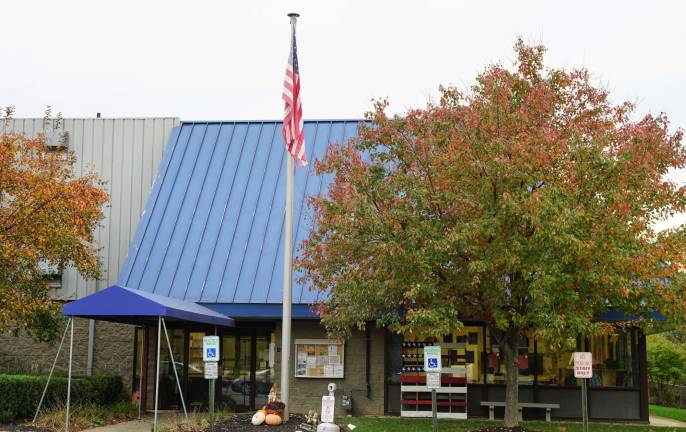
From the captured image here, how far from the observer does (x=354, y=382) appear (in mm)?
22234

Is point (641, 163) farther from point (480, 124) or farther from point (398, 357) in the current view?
point (398, 357)

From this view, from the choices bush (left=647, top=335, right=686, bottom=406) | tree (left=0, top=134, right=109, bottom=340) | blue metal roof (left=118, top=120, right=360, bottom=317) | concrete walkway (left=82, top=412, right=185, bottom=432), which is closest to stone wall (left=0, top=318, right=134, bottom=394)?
blue metal roof (left=118, top=120, right=360, bottom=317)

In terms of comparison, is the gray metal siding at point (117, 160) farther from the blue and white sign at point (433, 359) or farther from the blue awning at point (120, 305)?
the blue and white sign at point (433, 359)

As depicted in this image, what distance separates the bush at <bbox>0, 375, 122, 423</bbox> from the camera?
19.3m

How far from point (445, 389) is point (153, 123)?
45.7ft

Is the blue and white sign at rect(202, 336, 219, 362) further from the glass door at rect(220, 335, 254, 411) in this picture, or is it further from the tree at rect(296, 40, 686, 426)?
the glass door at rect(220, 335, 254, 411)

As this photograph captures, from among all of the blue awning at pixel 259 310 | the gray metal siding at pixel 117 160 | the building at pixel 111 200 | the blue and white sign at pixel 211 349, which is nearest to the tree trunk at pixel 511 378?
the blue awning at pixel 259 310

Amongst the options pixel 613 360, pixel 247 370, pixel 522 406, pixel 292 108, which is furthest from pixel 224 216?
pixel 613 360

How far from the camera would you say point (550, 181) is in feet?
52.3

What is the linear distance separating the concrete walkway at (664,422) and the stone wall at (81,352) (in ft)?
49.4

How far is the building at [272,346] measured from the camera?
21.9 metres

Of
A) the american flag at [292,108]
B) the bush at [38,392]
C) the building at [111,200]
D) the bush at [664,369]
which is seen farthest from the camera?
the bush at [664,369]

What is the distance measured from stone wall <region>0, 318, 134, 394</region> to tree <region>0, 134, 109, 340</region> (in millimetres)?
4383

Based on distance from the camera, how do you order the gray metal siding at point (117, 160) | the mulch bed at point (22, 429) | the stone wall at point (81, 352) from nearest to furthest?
the mulch bed at point (22, 429) < the stone wall at point (81, 352) < the gray metal siding at point (117, 160)
